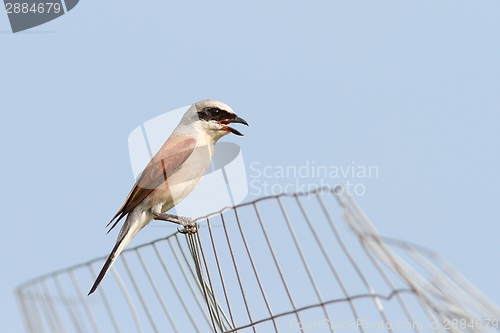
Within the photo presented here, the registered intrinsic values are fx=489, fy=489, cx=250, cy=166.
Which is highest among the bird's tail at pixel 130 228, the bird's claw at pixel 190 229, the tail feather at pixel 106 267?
the bird's claw at pixel 190 229

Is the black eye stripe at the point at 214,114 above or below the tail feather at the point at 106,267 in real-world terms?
above

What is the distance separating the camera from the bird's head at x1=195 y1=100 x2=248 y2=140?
4.74 metres

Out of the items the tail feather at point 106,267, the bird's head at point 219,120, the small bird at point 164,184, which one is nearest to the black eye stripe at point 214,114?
the bird's head at point 219,120

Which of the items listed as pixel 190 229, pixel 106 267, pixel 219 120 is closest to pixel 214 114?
pixel 219 120

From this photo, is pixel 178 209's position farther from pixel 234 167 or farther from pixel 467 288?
pixel 467 288

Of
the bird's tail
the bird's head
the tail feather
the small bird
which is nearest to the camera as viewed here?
the tail feather

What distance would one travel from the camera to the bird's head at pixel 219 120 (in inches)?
187

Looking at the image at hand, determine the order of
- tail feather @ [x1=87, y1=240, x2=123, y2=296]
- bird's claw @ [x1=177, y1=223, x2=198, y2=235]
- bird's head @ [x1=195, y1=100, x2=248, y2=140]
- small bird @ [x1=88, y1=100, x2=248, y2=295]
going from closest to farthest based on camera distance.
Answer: bird's claw @ [x1=177, y1=223, x2=198, y2=235], tail feather @ [x1=87, y1=240, x2=123, y2=296], small bird @ [x1=88, y1=100, x2=248, y2=295], bird's head @ [x1=195, y1=100, x2=248, y2=140]

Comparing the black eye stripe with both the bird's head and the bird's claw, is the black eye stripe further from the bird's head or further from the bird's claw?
the bird's claw

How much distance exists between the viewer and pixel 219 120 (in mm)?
4773

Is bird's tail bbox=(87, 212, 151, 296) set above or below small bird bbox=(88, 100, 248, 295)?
below

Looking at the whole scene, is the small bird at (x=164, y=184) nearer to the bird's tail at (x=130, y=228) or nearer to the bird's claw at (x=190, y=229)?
the bird's tail at (x=130, y=228)

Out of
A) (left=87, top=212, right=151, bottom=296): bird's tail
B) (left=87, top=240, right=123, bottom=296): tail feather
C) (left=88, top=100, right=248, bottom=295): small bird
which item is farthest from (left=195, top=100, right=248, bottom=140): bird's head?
(left=87, top=240, right=123, bottom=296): tail feather

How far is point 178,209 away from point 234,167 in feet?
2.67
